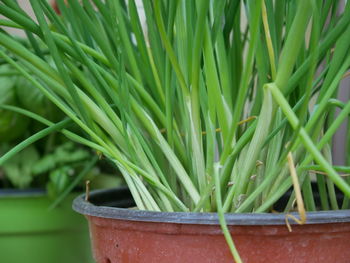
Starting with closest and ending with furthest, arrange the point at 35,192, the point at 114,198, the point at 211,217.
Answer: the point at 211,217 → the point at 114,198 → the point at 35,192

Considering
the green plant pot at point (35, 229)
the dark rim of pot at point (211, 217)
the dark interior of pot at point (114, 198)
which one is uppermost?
the dark rim of pot at point (211, 217)

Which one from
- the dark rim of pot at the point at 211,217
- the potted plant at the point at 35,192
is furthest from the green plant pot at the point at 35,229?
the dark rim of pot at the point at 211,217

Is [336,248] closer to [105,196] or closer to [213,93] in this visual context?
[213,93]

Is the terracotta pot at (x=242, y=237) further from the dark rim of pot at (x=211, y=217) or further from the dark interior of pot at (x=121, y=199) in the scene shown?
the dark interior of pot at (x=121, y=199)

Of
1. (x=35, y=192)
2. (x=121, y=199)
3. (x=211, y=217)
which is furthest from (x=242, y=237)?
(x=35, y=192)

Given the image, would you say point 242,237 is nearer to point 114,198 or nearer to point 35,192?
point 114,198

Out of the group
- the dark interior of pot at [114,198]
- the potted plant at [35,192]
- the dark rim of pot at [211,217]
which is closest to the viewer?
the dark rim of pot at [211,217]

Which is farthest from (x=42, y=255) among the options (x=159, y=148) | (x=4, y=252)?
(x=159, y=148)
